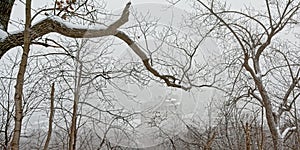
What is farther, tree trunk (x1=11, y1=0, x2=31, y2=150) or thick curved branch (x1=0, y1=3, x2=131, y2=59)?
thick curved branch (x1=0, y1=3, x2=131, y2=59)

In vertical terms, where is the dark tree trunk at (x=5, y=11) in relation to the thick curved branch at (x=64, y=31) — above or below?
above

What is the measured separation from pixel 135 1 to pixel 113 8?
219 mm

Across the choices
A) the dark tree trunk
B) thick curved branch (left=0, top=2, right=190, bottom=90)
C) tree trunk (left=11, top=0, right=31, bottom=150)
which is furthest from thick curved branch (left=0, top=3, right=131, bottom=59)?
tree trunk (left=11, top=0, right=31, bottom=150)

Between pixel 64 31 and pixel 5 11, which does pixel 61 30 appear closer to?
pixel 64 31

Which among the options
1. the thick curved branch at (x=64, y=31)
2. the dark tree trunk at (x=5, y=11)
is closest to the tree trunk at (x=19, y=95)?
the thick curved branch at (x=64, y=31)

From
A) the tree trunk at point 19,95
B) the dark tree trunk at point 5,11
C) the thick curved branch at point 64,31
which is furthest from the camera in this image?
the dark tree trunk at point 5,11

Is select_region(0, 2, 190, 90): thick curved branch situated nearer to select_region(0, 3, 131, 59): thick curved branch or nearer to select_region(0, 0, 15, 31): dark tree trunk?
select_region(0, 3, 131, 59): thick curved branch

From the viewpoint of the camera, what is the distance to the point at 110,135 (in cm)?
315

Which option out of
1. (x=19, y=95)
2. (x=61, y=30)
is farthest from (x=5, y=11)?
(x=19, y=95)

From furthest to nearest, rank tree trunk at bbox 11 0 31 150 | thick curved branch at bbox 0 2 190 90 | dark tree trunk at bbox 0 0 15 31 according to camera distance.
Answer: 1. dark tree trunk at bbox 0 0 15 31
2. thick curved branch at bbox 0 2 190 90
3. tree trunk at bbox 11 0 31 150

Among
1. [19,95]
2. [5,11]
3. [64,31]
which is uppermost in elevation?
[5,11]

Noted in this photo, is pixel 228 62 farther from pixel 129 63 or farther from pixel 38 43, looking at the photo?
pixel 38 43

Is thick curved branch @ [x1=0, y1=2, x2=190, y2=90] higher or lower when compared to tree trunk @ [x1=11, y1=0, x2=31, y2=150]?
higher

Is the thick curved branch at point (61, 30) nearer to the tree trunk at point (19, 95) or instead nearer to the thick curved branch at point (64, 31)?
the thick curved branch at point (64, 31)
